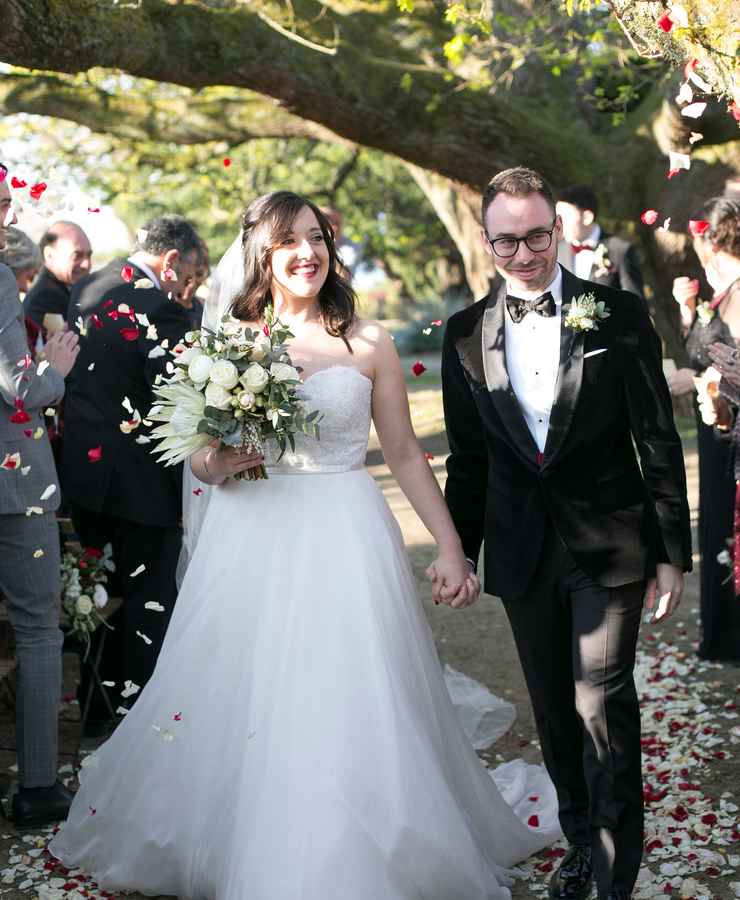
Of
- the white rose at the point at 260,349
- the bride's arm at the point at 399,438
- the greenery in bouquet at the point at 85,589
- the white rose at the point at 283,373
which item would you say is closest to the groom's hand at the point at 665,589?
the bride's arm at the point at 399,438

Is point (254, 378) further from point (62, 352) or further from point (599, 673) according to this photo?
point (599, 673)

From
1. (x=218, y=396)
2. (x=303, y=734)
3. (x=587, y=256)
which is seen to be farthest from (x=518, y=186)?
(x=587, y=256)

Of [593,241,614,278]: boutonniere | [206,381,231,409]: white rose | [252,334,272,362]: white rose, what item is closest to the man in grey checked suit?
[206,381,231,409]: white rose

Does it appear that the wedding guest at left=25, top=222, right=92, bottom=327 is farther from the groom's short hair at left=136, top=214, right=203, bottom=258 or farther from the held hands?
the held hands

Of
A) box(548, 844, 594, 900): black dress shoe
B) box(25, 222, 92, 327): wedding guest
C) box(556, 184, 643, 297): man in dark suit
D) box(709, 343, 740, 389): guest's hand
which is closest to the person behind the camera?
box(548, 844, 594, 900): black dress shoe

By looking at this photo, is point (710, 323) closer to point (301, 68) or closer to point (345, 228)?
point (301, 68)

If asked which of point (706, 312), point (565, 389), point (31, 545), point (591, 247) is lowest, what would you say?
point (31, 545)

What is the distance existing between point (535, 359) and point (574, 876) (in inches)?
67.1

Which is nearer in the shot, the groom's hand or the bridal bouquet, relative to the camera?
the groom's hand

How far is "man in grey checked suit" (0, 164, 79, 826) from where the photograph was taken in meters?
4.71

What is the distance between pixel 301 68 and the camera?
10.6m

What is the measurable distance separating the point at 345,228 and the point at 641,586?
20725mm

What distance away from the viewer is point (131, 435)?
20.0ft

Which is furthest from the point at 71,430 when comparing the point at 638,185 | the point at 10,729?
the point at 638,185
